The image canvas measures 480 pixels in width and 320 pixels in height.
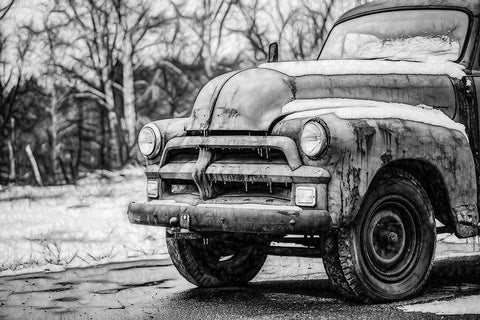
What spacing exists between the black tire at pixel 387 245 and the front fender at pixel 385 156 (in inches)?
6.4

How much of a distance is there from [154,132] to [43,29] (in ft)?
70.2

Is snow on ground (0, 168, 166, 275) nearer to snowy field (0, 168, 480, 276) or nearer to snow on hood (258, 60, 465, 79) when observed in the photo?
snowy field (0, 168, 480, 276)

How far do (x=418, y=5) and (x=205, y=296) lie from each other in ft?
10.1

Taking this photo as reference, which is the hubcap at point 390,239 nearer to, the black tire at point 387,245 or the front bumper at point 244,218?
the black tire at point 387,245

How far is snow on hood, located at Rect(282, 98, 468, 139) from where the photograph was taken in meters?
5.43

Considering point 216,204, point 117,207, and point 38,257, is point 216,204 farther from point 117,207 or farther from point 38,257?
point 117,207

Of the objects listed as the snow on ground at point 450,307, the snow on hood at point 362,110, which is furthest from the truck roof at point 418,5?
the snow on ground at point 450,307

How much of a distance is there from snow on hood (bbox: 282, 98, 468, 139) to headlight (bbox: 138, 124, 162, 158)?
3.73ft

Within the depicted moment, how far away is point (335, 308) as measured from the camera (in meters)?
5.34

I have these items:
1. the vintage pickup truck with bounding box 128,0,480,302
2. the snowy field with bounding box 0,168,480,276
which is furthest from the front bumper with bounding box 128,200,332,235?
the snowy field with bounding box 0,168,480,276

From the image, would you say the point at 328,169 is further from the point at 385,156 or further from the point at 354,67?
the point at 354,67

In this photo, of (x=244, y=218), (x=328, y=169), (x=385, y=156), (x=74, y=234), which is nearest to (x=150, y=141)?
(x=244, y=218)

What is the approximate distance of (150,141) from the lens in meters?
6.35

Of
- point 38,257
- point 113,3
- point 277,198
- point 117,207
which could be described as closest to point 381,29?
point 277,198
